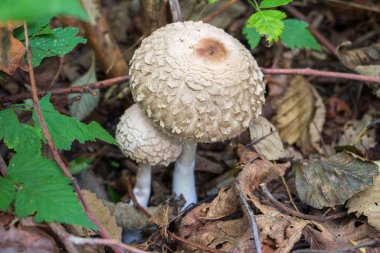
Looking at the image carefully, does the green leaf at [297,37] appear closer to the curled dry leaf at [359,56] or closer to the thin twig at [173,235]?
the curled dry leaf at [359,56]

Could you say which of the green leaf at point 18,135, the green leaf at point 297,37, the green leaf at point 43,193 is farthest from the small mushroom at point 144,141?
the green leaf at point 297,37

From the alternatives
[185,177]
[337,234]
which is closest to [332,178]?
[337,234]

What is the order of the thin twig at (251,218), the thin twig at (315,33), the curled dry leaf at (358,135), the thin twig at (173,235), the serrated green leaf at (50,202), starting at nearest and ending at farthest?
the serrated green leaf at (50,202)
the thin twig at (251,218)
the thin twig at (173,235)
the curled dry leaf at (358,135)
the thin twig at (315,33)

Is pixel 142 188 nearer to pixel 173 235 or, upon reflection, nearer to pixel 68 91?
pixel 173 235

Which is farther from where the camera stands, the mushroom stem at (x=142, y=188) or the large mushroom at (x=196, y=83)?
the mushroom stem at (x=142, y=188)

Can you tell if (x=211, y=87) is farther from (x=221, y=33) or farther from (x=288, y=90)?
(x=288, y=90)

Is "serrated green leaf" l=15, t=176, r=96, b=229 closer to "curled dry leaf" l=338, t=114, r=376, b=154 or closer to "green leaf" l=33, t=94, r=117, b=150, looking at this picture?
"green leaf" l=33, t=94, r=117, b=150

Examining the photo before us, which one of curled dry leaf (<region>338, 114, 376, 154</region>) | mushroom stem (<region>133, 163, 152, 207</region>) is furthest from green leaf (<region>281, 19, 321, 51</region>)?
mushroom stem (<region>133, 163, 152, 207</region>)
